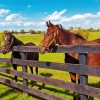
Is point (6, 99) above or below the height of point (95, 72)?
below

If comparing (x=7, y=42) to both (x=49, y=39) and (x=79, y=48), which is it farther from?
(x=79, y=48)

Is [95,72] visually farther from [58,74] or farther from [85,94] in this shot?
[58,74]

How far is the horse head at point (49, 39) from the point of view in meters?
7.29

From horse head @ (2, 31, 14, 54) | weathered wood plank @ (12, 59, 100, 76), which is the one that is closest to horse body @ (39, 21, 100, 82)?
weathered wood plank @ (12, 59, 100, 76)

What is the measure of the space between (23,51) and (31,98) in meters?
1.61

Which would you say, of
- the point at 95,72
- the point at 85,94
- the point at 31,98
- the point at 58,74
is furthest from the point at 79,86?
the point at 58,74

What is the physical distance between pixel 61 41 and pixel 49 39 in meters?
0.67

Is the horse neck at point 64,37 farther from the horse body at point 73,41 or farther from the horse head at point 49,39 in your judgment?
the horse head at point 49,39

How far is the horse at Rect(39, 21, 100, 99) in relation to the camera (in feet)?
24.0

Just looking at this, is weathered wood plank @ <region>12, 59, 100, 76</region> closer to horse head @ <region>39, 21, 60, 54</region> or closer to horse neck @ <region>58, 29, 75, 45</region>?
horse head @ <region>39, 21, 60, 54</region>

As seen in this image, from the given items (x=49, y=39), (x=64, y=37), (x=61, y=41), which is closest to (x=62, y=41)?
(x=61, y=41)

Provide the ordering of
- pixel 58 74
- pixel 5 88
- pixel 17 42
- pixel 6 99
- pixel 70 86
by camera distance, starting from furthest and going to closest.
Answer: pixel 58 74, pixel 17 42, pixel 5 88, pixel 6 99, pixel 70 86

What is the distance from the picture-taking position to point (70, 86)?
22.2 ft

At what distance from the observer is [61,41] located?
25.9ft
